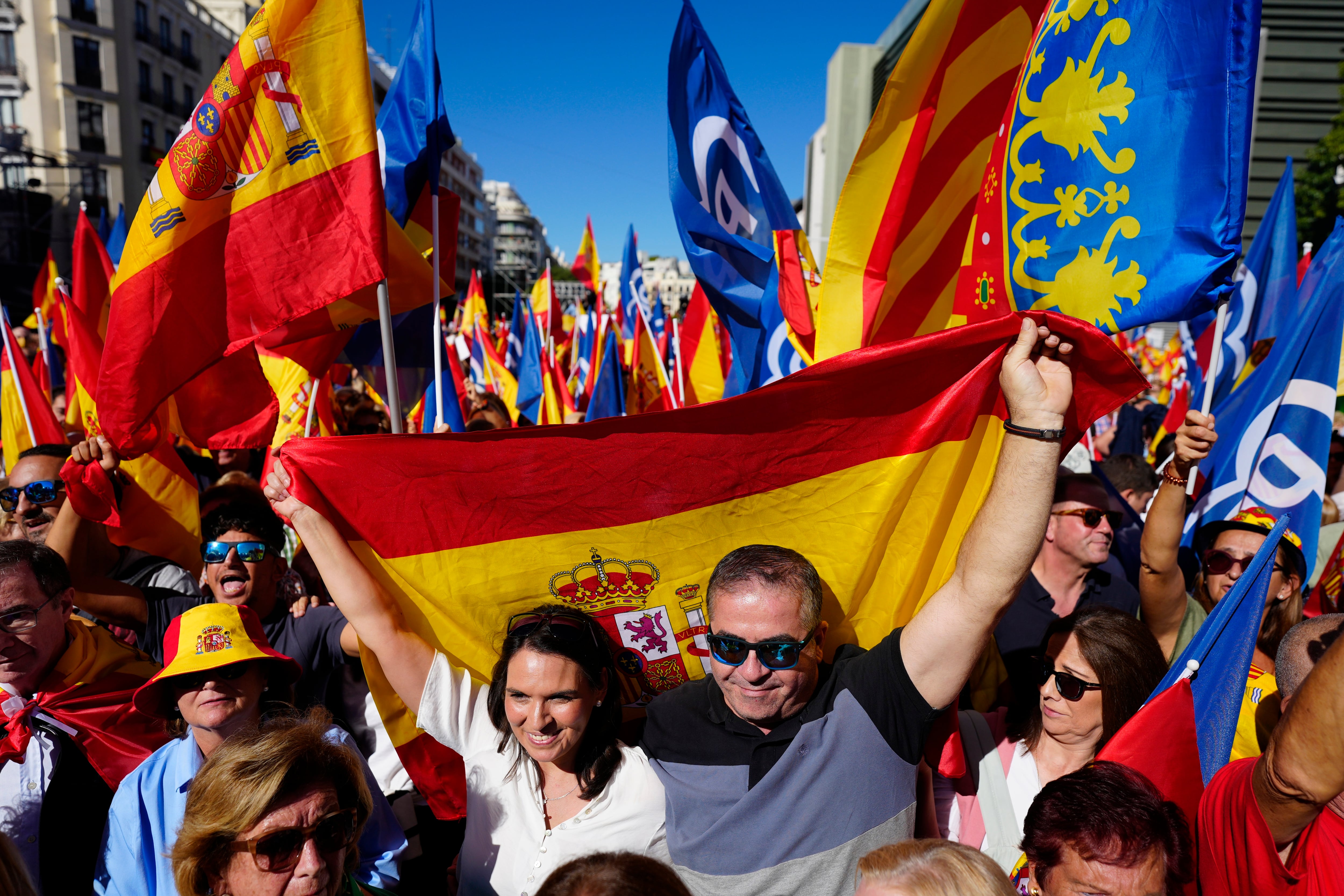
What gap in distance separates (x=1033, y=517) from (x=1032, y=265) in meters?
1.11

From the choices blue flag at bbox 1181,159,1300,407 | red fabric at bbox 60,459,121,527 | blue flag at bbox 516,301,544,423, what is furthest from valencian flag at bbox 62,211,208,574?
blue flag at bbox 1181,159,1300,407

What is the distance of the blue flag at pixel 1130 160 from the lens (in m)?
2.34

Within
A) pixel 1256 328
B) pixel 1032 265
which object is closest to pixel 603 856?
pixel 1032 265

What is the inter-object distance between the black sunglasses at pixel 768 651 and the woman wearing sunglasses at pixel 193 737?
3.27 feet

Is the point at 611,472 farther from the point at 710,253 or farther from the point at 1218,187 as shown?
the point at 710,253

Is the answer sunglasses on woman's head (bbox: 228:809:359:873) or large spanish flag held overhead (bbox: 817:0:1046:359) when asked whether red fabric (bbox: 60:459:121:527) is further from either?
large spanish flag held overhead (bbox: 817:0:1046:359)

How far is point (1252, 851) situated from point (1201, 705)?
1.74 feet

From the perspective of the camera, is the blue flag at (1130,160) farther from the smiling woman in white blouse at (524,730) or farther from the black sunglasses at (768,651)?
the smiling woman in white blouse at (524,730)

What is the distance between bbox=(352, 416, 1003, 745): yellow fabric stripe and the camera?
2.40 metres

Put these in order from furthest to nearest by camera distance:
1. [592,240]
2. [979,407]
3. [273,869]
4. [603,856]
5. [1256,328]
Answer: [592,240] < [1256,328] < [979,407] < [273,869] < [603,856]

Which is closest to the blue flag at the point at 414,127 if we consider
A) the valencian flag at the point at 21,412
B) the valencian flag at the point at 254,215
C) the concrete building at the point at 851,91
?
the valencian flag at the point at 254,215

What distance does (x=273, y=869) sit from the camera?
6.21 feet

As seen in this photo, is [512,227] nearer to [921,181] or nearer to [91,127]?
[91,127]

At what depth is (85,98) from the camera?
3591 centimetres
